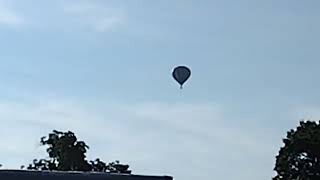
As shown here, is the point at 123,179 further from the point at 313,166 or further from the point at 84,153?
the point at 313,166

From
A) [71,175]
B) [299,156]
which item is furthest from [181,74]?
[299,156]

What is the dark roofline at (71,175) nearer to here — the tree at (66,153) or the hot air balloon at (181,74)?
the hot air balloon at (181,74)

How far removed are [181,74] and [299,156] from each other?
19572 millimetres

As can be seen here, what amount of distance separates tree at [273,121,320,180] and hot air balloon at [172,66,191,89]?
18.1m

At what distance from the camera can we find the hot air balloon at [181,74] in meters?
49.1

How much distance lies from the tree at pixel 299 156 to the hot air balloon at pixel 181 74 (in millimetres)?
18061

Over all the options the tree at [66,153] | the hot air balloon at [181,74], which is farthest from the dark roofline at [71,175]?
the tree at [66,153]

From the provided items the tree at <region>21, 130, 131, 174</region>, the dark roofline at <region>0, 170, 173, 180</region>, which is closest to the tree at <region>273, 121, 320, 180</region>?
the tree at <region>21, 130, 131, 174</region>

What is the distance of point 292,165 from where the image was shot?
66.9 m

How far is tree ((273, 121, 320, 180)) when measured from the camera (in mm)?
66562

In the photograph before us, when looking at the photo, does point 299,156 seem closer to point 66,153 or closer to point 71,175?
point 66,153

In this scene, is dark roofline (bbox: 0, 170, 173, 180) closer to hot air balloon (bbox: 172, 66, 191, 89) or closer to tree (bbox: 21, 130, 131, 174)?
hot air balloon (bbox: 172, 66, 191, 89)

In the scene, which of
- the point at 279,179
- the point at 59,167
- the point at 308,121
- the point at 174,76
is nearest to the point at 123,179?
the point at 174,76

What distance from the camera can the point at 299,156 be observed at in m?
67.5
